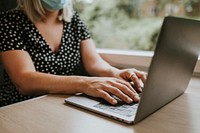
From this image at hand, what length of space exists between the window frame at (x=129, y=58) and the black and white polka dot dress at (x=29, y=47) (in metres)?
0.29

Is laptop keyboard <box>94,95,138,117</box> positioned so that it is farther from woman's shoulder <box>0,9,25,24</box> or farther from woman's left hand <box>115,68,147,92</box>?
woman's shoulder <box>0,9,25,24</box>

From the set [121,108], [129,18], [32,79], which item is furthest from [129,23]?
[121,108]

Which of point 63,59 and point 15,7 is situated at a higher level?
point 15,7

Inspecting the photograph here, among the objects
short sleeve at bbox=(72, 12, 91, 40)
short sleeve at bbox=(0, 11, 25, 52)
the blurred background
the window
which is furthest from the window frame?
short sleeve at bbox=(0, 11, 25, 52)

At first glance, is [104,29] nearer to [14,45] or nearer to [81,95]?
[14,45]

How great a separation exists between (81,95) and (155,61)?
1.19ft

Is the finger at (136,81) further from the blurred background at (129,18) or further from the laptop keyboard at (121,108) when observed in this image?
the blurred background at (129,18)

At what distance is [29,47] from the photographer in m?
1.20

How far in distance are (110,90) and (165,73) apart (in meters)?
0.21

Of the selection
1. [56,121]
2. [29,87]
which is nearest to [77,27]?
[29,87]

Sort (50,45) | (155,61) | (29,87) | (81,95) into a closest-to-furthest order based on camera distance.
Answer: (155,61), (81,95), (29,87), (50,45)

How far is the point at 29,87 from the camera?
0.99 metres

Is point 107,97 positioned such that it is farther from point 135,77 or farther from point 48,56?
point 48,56

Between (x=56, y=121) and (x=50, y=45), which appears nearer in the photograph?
(x=56, y=121)
